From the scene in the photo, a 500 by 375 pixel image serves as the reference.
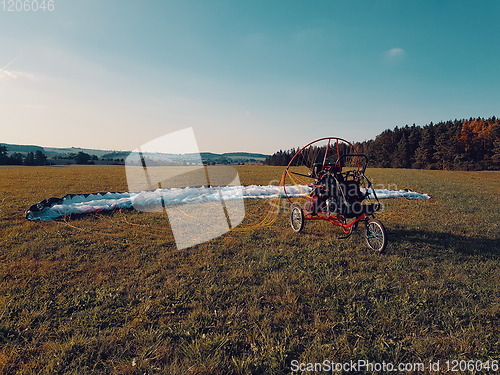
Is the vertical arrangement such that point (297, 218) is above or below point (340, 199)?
below

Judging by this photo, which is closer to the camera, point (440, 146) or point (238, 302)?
point (238, 302)

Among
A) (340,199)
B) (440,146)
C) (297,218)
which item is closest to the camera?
(340,199)

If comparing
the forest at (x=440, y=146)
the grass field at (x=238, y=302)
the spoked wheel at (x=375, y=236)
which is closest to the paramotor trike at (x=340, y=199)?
the spoked wheel at (x=375, y=236)

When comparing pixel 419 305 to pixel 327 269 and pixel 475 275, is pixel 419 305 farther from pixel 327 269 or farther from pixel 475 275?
pixel 475 275

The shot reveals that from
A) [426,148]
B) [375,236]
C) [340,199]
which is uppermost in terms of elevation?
[426,148]

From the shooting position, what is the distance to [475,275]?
16.0ft

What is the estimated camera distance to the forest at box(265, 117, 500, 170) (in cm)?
6494

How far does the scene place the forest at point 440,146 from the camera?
64.9 meters

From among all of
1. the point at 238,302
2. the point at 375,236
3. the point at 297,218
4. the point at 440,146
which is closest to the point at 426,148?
the point at 440,146

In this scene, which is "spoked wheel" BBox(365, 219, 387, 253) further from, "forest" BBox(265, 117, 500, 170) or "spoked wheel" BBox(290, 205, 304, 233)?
"forest" BBox(265, 117, 500, 170)

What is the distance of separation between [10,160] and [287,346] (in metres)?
97.0

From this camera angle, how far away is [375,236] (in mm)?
5926

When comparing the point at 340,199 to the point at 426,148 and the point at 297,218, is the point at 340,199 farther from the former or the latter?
the point at 426,148

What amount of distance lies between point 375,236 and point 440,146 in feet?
264
